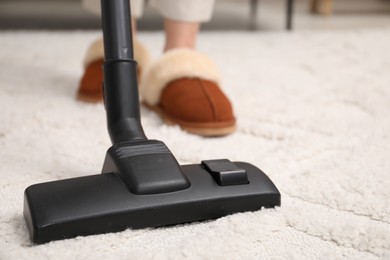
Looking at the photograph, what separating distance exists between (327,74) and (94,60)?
555 millimetres

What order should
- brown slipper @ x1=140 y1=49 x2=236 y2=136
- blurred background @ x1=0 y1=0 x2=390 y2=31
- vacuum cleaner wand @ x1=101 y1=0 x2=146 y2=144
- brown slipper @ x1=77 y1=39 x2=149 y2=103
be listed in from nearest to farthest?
vacuum cleaner wand @ x1=101 y1=0 x2=146 y2=144, brown slipper @ x1=140 y1=49 x2=236 y2=136, brown slipper @ x1=77 y1=39 x2=149 y2=103, blurred background @ x1=0 y1=0 x2=390 y2=31

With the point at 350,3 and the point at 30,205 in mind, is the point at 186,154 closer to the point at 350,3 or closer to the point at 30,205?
the point at 30,205

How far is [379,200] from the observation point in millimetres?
618

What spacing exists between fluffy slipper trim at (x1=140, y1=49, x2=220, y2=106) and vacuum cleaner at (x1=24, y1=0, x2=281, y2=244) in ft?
0.99

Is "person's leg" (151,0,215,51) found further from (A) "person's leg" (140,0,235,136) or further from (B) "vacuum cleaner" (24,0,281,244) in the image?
(B) "vacuum cleaner" (24,0,281,244)

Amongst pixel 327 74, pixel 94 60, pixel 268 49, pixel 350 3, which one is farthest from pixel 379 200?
pixel 350 3

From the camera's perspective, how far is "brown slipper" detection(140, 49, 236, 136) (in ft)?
2.78

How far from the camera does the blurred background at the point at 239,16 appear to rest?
2.20 metres

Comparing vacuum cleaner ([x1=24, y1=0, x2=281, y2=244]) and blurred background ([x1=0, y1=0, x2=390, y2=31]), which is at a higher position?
vacuum cleaner ([x1=24, y1=0, x2=281, y2=244])

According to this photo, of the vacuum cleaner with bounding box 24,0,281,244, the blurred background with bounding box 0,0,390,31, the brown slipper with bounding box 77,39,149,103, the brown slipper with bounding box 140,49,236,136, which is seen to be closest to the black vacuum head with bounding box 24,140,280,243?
the vacuum cleaner with bounding box 24,0,281,244

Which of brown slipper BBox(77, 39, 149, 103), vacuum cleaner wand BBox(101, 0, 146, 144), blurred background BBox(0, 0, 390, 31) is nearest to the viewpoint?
vacuum cleaner wand BBox(101, 0, 146, 144)

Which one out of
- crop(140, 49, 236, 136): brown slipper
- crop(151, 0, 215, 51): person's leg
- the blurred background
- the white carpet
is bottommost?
the blurred background

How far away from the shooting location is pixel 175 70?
0.92m

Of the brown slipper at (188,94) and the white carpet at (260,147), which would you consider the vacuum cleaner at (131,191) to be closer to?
the white carpet at (260,147)
